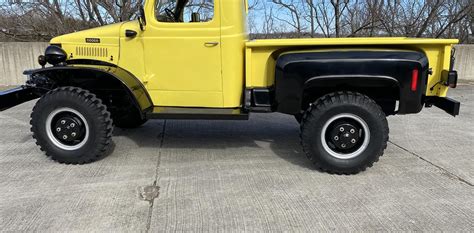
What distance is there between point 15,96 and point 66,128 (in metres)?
0.78

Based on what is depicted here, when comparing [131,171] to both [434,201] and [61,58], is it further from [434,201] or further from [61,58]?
[434,201]

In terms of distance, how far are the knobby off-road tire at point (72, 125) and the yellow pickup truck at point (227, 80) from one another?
0.01 metres

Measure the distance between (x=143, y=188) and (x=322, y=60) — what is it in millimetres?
2083

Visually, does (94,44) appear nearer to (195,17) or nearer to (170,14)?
(170,14)

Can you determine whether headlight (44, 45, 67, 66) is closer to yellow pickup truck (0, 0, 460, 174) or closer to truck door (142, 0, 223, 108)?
yellow pickup truck (0, 0, 460, 174)

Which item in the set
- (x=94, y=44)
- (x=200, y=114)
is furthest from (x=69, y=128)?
(x=200, y=114)

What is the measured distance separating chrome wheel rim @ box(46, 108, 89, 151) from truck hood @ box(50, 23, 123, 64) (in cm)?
67

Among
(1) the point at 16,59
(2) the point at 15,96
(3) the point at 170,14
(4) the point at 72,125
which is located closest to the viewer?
(4) the point at 72,125

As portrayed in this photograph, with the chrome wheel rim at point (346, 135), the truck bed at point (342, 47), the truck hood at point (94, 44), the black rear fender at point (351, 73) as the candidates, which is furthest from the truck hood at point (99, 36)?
the chrome wheel rim at point (346, 135)

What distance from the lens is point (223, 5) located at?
157 inches

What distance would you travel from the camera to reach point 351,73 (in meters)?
3.70

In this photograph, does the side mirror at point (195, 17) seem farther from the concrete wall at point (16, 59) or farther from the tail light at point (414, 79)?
the concrete wall at point (16, 59)

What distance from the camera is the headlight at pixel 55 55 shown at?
14.0 ft

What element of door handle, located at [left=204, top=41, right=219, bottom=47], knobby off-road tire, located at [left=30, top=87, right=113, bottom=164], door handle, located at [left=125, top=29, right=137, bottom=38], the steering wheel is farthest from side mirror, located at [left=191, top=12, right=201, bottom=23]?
knobby off-road tire, located at [left=30, top=87, right=113, bottom=164]
